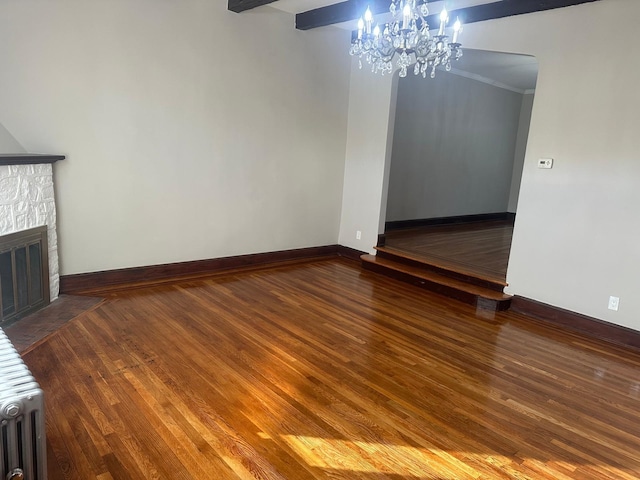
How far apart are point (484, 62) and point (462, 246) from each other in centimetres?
274

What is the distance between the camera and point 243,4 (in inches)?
181

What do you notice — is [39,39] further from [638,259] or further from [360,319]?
[638,259]

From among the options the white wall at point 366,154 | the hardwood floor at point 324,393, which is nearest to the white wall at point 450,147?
the white wall at point 366,154

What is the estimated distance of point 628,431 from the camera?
8.67 ft

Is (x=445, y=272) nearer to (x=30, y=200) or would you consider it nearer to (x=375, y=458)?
(x=375, y=458)

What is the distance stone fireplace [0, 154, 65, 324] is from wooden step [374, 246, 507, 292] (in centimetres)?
371

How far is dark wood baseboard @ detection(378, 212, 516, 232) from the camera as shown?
7462 millimetres

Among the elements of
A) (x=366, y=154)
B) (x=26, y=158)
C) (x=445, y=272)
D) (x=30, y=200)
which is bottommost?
(x=445, y=272)

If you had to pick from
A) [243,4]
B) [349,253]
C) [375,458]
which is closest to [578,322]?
[375,458]

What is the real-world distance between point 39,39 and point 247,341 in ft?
10.1

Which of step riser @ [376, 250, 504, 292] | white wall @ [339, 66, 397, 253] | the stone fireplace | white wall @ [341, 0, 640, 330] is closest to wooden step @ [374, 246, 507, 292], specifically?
step riser @ [376, 250, 504, 292]

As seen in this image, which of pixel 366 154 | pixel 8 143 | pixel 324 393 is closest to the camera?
pixel 324 393

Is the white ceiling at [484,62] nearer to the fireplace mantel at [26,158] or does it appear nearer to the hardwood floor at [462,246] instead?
the hardwood floor at [462,246]

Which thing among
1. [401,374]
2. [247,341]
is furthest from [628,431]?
[247,341]
